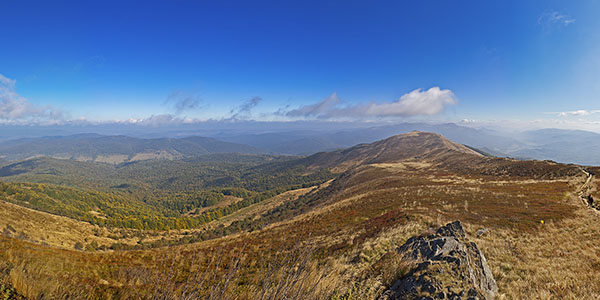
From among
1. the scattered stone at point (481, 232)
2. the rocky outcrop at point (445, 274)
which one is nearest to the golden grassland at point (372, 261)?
the scattered stone at point (481, 232)

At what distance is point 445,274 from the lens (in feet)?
16.6

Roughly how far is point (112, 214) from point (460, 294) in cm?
14886

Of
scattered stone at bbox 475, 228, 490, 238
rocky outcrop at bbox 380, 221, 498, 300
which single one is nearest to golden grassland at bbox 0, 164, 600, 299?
scattered stone at bbox 475, 228, 490, 238

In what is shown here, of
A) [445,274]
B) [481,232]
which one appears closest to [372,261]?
[445,274]

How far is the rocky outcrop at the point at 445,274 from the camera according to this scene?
4.49m

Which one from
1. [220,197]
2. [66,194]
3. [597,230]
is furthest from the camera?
[220,197]

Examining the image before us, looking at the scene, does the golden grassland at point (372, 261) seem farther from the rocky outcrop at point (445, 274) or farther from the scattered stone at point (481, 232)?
the rocky outcrop at point (445, 274)

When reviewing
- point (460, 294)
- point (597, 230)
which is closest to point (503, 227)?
point (597, 230)

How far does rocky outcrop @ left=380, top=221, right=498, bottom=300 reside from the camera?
14.7 feet

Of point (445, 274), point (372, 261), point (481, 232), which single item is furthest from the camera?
point (481, 232)

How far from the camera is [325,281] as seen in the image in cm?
430

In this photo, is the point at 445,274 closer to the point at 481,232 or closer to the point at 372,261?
the point at 372,261

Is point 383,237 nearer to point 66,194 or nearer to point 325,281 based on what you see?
point 325,281

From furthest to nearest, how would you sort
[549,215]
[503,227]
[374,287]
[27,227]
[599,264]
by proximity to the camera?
[27,227] → [549,215] → [503,227] → [599,264] → [374,287]
